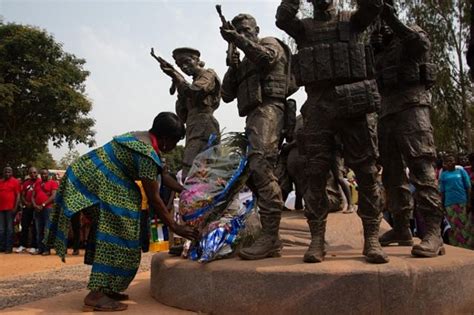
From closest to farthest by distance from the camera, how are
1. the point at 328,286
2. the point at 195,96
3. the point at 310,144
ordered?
the point at 328,286, the point at 310,144, the point at 195,96

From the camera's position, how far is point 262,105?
4.49 m

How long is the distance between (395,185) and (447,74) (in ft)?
64.8

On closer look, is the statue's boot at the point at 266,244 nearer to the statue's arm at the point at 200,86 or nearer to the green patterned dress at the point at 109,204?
the green patterned dress at the point at 109,204

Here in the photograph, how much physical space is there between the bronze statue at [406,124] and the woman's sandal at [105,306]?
2.47 m

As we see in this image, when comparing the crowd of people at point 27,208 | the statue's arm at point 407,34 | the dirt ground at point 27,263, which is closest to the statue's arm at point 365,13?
the statue's arm at point 407,34

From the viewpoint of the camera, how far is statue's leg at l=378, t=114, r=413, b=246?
4562 mm

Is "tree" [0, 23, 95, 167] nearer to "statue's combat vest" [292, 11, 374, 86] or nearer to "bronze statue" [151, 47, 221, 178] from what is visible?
"bronze statue" [151, 47, 221, 178]

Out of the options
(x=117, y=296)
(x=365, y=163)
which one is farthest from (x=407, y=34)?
(x=117, y=296)

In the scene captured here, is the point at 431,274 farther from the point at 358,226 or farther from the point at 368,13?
the point at 358,226

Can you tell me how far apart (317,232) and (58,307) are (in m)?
2.20

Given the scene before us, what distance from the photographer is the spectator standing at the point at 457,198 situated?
8.16m

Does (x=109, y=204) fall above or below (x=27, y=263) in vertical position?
above

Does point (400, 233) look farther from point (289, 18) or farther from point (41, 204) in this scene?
point (41, 204)

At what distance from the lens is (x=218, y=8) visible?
14.2ft
